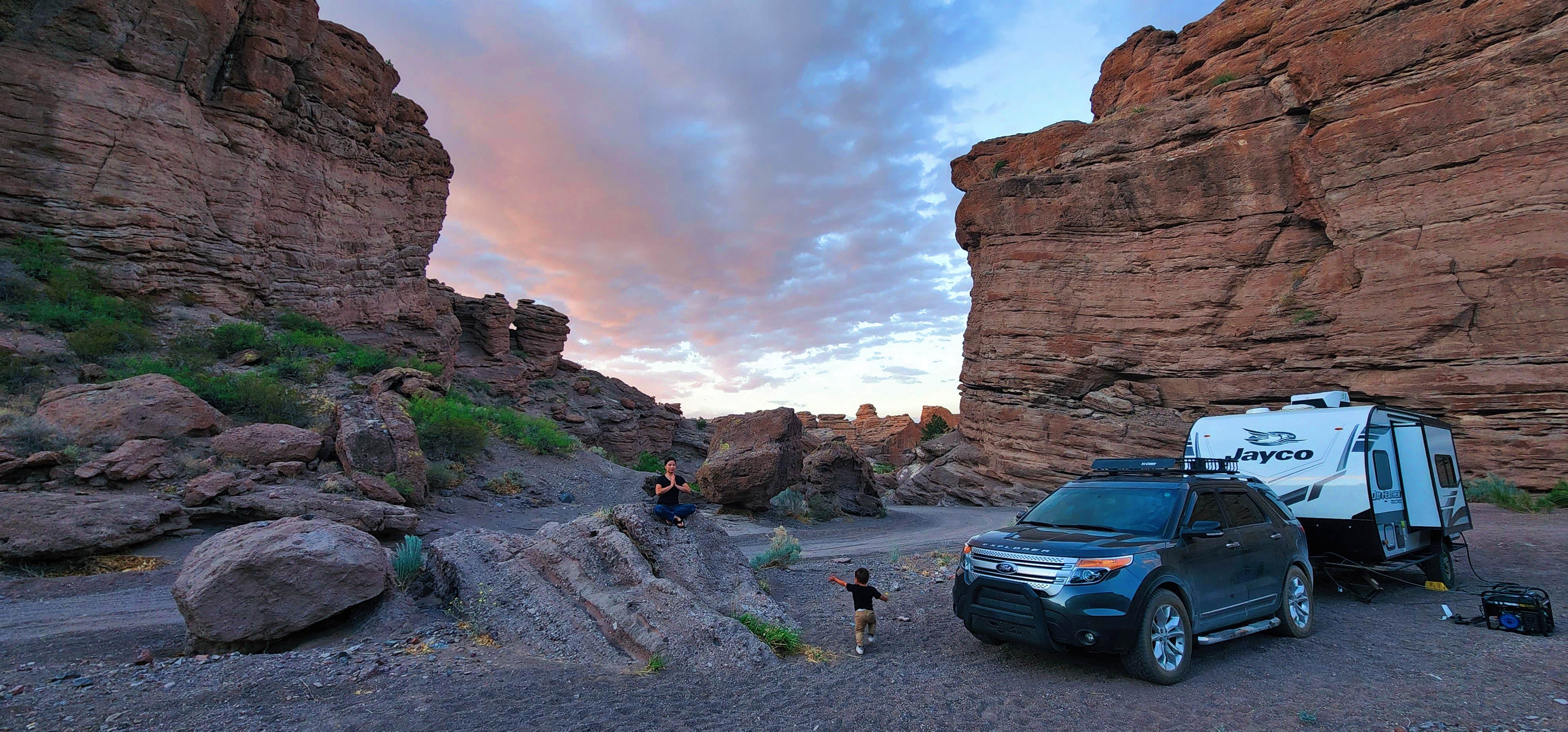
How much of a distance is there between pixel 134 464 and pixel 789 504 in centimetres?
1466

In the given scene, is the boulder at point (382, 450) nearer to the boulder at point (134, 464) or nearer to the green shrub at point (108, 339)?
the boulder at point (134, 464)

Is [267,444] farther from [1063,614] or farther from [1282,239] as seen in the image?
[1282,239]

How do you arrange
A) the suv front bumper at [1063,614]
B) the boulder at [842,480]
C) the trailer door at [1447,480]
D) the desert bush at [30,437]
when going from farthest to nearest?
the boulder at [842,480]
the desert bush at [30,437]
the trailer door at [1447,480]
the suv front bumper at [1063,614]

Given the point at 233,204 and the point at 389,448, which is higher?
the point at 233,204

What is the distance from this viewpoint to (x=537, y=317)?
4312cm

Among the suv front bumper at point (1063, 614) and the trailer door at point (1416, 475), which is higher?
the trailer door at point (1416, 475)

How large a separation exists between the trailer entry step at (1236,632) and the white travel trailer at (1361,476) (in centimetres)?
318

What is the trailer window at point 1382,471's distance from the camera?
8.63 m

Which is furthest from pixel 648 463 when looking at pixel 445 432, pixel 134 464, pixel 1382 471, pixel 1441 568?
pixel 1441 568

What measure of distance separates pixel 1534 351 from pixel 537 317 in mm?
45667

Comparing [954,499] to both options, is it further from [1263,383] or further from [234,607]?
[234,607]

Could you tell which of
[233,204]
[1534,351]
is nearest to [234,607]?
[233,204]

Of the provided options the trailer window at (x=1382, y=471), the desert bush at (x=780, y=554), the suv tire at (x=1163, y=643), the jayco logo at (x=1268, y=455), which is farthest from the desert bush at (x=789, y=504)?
the suv tire at (x=1163, y=643)

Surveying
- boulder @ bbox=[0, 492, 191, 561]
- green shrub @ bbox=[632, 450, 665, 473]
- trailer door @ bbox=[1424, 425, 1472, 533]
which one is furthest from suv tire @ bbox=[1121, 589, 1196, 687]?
green shrub @ bbox=[632, 450, 665, 473]
